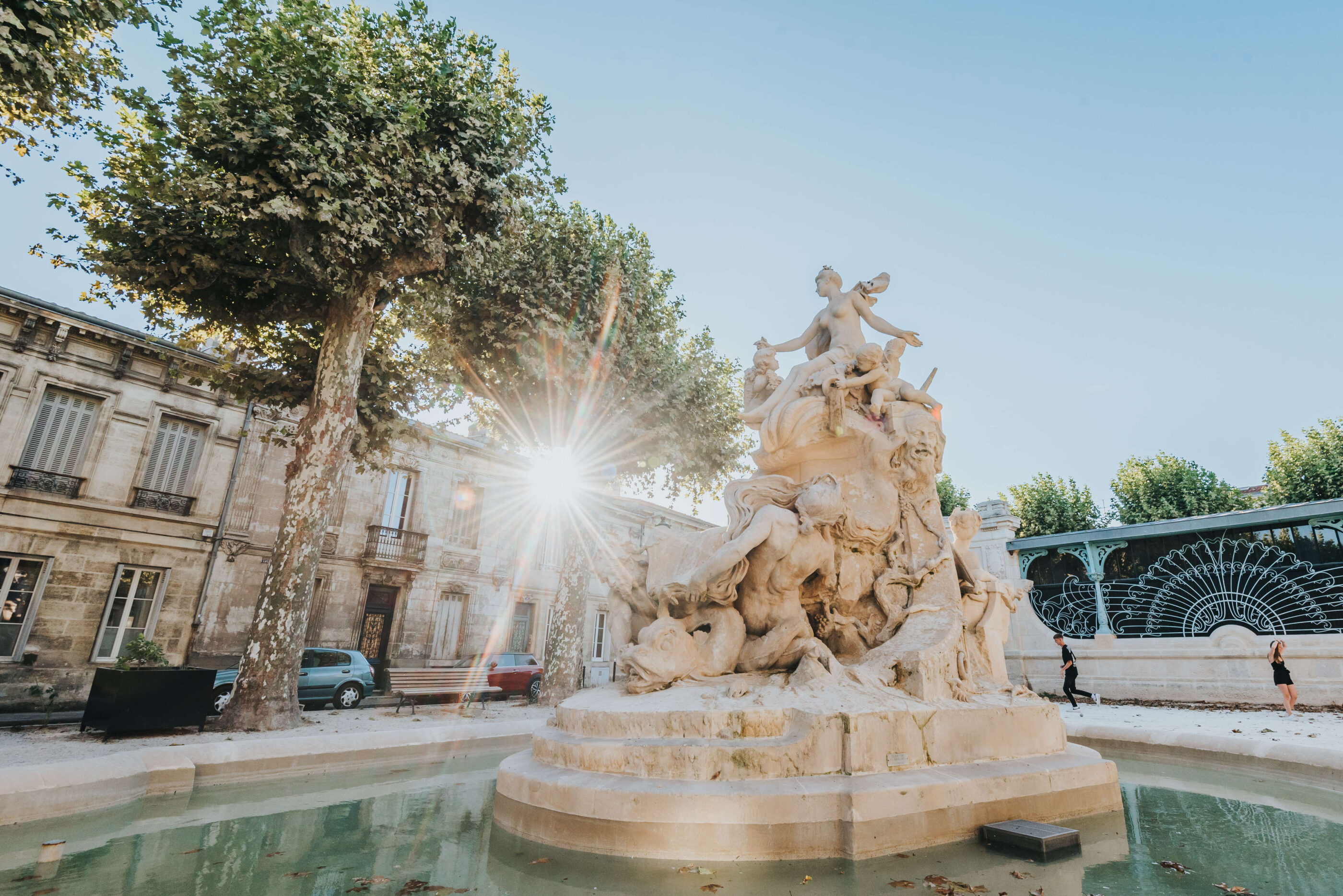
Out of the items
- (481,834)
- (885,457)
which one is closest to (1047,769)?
(885,457)

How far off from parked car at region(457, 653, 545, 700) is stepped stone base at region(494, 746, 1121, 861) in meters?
13.6

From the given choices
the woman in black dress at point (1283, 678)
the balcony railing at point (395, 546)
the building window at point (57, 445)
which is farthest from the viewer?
the balcony railing at point (395, 546)

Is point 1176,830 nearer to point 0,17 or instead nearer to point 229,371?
point 0,17

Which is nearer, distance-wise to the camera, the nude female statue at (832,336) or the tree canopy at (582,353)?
the nude female statue at (832,336)

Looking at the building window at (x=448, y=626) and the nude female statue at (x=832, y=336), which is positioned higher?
the nude female statue at (x=832, y=336)

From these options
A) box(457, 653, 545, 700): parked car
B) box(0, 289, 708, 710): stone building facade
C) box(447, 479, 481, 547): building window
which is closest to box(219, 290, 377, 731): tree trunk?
box(0, 289, 708, 710): stone building facade

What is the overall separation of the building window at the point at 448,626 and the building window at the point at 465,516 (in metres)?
1.72

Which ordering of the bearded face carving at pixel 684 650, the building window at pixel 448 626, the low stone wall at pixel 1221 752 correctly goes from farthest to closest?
the building window at pixel 448 626 < the low stone wall at pixel 1221 752 < the bearded face carving at pixel 684 650

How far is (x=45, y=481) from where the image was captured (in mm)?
13562

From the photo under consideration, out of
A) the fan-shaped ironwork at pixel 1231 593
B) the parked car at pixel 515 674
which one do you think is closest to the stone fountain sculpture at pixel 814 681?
the fan-shaped ironwork at pixel 1231 593

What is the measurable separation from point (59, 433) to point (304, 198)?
10.6 meters

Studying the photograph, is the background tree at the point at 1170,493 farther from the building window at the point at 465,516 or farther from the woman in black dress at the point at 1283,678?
the building window at the point at 465,516

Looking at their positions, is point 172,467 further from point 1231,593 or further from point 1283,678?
point 1231,593

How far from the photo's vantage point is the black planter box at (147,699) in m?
7.26
